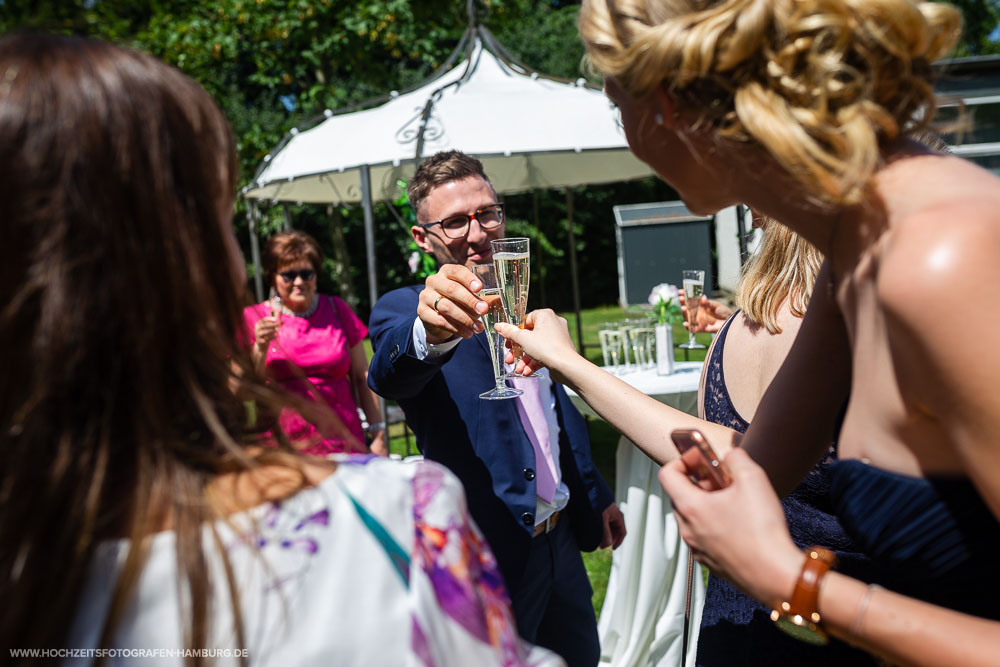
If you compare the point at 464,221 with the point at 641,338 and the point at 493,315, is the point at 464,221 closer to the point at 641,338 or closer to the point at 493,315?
the point at 493,315

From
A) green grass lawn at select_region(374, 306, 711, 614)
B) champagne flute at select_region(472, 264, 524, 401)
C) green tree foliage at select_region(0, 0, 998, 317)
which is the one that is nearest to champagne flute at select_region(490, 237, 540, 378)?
champagne flute at select_region(472, 264, 524, 401)

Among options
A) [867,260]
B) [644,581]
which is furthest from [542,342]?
[644,581]

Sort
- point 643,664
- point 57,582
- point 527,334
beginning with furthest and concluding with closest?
point 643,664, point 527,334, point 57,582

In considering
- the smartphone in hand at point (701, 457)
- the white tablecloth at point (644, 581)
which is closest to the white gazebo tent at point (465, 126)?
the white tablecloth at point (644, 581)

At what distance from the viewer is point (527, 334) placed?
82.5 inches

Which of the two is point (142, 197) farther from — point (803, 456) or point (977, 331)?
point (803, 456)

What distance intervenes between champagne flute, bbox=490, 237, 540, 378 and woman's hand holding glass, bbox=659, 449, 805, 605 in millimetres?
965

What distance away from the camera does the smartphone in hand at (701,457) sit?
4.05 feet

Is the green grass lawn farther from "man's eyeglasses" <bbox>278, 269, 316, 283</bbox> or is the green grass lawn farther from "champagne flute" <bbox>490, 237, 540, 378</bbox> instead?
"champagne flute" <bbox>490, 237, 540, 378</bbox>

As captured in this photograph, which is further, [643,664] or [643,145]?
[643,664]

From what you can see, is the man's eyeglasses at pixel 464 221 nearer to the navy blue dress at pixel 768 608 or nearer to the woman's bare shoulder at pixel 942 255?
the navy blue dress at pixel 768 608

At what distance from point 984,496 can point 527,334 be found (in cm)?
122

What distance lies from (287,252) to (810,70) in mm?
4470

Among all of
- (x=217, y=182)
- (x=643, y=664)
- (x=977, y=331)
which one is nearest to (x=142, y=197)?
(x=217, y=182)
